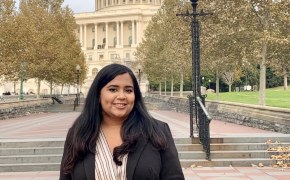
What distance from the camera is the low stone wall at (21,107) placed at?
2794cm

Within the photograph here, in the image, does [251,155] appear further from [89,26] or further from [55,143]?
[89,26]

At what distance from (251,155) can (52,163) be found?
5.26 metres

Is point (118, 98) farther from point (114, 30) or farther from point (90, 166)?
point (114, 30)

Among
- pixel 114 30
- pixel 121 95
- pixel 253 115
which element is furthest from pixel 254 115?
pixel 114 30

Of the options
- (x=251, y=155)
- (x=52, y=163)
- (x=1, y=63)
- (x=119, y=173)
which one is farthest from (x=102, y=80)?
(x=1, y=63)

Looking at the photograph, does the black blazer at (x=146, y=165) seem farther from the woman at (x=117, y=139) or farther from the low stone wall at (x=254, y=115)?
the low stone wall at (x=254, y=115)

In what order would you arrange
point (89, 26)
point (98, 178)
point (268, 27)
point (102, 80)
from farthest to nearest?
point (89, 26), point (268, 27), point (102, 80), point (98, 178)

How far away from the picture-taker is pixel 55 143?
1203 cm

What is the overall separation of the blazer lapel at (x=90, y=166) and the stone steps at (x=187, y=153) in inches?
342

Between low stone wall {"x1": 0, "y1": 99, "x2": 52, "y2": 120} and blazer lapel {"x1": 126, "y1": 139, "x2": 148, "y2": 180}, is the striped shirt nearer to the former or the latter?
blazer lapel {"x1": 126, "y1": 139, "x2": 148, "y2": 180}

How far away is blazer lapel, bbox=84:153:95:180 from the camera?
8.01 ft

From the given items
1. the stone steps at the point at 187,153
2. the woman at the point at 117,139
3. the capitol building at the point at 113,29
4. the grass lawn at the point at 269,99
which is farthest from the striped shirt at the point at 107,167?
the capitol building at the point at 113,29

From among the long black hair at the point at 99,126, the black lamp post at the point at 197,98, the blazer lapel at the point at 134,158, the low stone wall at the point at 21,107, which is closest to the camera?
the blazer lapel at the point at 134,158

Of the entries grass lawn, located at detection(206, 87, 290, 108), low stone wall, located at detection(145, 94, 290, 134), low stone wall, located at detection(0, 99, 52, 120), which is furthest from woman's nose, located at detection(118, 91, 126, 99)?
grass lawn, located at detection(206, 87, 290, 108)
